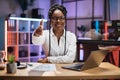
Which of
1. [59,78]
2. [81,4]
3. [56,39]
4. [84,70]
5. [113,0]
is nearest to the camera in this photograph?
[59,78]

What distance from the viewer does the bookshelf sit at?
6.11 metres

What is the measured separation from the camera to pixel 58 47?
2.33 metres

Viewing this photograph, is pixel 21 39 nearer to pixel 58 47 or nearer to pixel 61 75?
pixel 58 47

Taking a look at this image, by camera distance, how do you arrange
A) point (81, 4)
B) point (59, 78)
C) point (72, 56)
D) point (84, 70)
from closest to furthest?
point (59, 78) → point (84, 70) → point (72, 56) → point (81, 4)

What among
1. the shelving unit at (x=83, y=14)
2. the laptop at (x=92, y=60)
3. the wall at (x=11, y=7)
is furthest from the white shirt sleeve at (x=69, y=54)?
the wall at (x=11, y=7)

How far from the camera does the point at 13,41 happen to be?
625 centimetres

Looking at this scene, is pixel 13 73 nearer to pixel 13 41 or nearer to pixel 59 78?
pixel 59 78

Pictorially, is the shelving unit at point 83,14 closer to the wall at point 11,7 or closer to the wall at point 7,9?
the wall at point 11,7

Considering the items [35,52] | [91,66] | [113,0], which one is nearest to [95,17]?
[113,0]

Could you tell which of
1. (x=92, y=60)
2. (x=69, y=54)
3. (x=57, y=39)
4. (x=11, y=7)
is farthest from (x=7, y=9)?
(x=92, y=60)

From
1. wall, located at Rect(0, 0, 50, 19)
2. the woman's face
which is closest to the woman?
the woman's face

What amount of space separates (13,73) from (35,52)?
5.31m

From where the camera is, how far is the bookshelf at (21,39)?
611cm

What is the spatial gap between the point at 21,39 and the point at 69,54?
4.37 m
